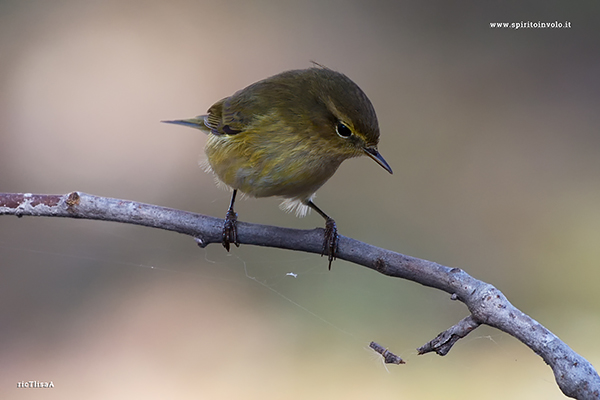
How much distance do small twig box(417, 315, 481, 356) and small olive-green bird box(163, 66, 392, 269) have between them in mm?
782

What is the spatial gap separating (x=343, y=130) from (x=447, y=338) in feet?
3.98

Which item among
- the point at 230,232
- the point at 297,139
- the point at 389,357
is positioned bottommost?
the point at 389,357

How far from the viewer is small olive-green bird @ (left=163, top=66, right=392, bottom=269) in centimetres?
265

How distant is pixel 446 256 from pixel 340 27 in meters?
3.70

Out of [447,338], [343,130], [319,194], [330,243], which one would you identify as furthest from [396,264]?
[319,194]

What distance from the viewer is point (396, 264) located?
7.07 ft

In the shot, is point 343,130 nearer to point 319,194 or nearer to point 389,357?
point 389,357

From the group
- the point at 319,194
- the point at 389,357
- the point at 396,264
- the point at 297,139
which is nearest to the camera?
the point at 389,357

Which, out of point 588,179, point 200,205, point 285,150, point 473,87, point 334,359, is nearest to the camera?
point 285,150

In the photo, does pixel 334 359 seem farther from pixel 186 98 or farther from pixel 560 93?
pixel 560 93

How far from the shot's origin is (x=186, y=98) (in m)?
6.52

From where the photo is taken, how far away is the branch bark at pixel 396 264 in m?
1.75

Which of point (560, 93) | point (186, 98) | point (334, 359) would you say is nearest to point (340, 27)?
point (186, 98)

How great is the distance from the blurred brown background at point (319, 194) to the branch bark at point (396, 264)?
3.90ft
